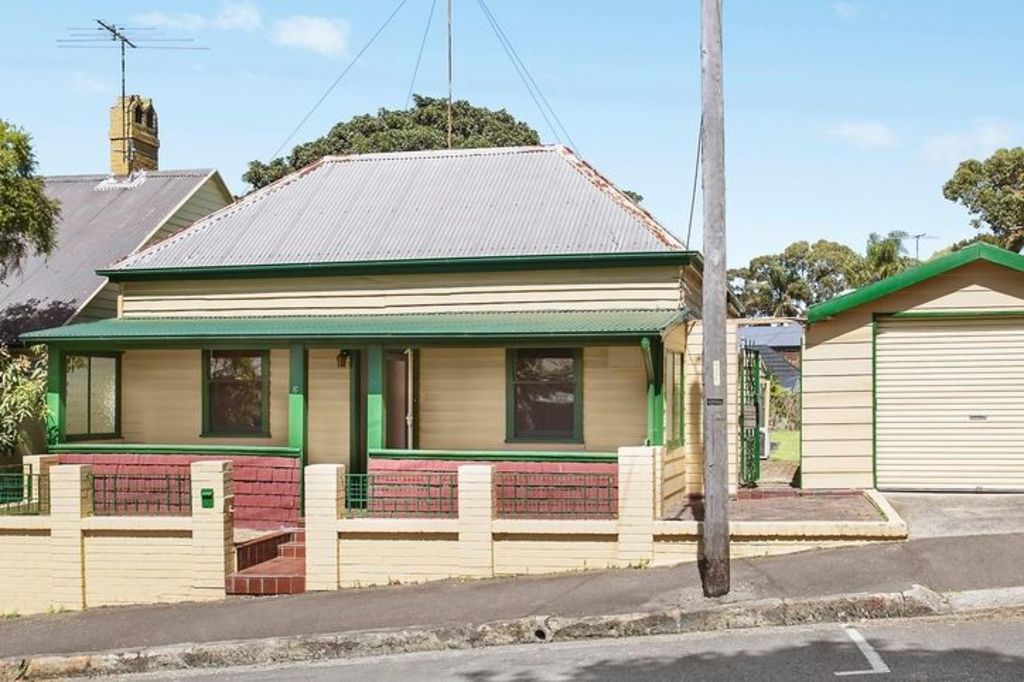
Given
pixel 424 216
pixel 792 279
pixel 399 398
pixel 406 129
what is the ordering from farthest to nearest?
pixel 792 279 → pixel 406 129 → pixel 424 216 → pixel 399 398

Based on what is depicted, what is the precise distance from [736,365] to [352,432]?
538 cm

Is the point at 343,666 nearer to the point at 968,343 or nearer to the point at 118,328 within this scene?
the point at 118,328

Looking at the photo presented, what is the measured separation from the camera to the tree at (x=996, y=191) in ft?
159

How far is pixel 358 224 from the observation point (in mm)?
17203

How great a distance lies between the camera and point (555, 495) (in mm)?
13414

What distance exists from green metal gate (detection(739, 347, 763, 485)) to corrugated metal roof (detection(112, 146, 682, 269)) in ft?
8.10

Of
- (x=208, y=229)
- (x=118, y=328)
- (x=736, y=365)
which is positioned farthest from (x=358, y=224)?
(x=736, y=365)

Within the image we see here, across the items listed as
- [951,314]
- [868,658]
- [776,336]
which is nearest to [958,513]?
[951,314]

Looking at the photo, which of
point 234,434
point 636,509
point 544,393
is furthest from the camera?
point 234,434

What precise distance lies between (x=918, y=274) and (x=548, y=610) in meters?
7.13

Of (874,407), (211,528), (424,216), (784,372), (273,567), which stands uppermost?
(424,216)

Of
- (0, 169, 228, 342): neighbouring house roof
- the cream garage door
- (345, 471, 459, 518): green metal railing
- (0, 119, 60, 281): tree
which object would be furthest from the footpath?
(0, 169, 228, 342): neighbouring house roof

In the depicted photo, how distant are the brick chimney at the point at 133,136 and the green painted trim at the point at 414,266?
7.23m

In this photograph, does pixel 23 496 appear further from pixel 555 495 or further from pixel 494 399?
pixel 555 495
